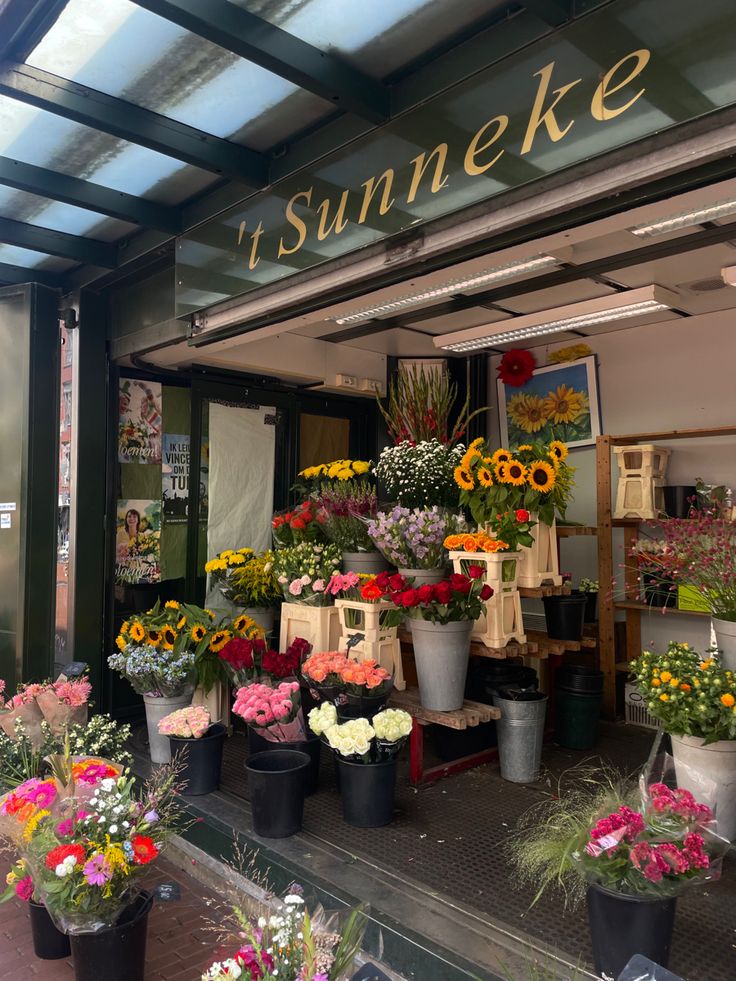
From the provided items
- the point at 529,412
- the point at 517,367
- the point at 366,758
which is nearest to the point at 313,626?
the point at 366,758

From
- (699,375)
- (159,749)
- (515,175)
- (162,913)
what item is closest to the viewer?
(515,175)

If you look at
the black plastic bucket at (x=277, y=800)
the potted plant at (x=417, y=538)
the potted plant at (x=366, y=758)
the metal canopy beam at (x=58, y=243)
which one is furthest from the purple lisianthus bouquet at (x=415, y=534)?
the metal canopy beam at (x=58, y=243)

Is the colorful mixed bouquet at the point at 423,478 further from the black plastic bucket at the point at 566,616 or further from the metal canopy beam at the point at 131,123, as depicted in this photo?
the metal canopy beam at the point at 131,123

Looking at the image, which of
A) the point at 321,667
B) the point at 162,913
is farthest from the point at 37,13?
the point at 162,913

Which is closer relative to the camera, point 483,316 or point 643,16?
point 643,16

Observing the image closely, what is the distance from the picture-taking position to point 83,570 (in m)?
4.93

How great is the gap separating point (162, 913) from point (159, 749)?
1401mm

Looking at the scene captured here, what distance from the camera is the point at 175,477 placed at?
5.46 metres

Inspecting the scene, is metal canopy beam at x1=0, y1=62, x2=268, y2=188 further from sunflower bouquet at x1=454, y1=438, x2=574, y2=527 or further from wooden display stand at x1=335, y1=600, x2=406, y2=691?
wooden display stand at x1=335, y1=600, x2=406, y2=691

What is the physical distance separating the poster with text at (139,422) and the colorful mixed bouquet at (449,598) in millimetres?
2447

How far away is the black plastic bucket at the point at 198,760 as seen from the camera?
3.83m

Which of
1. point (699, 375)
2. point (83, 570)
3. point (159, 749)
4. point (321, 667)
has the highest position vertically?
point (699, 375)

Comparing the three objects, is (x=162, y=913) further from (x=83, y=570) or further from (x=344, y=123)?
(x=344, y=123)

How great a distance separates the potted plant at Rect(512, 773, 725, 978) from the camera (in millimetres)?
2117
